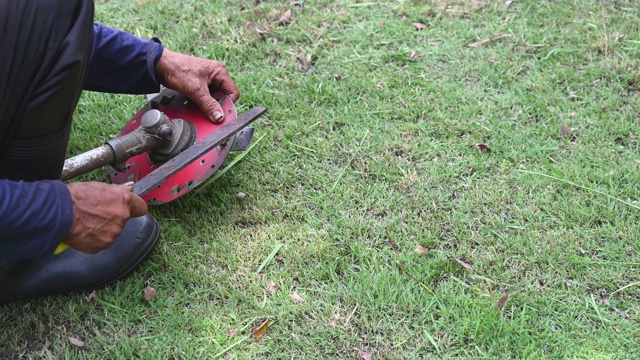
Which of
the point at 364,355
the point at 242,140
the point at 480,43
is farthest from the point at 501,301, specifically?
the point at 480,43

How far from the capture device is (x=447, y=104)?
3.09 metres

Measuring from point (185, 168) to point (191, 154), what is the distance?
0.54 feet

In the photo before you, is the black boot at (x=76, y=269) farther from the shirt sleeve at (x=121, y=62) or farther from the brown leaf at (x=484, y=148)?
the brown leaf at (x=484, y=148)

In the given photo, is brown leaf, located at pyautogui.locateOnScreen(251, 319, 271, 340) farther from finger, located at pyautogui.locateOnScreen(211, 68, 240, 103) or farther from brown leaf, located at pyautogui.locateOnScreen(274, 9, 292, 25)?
brown leaf, located at pyautogui.locateOnScreen(274, 9, 292, 25)

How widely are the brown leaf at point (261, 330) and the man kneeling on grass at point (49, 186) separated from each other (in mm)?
522

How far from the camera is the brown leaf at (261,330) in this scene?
7.35ft

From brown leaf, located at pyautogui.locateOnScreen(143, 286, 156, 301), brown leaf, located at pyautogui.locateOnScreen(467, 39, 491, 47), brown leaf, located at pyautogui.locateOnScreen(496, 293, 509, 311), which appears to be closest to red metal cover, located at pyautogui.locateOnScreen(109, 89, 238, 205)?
brown leaf, located at pyautogui.locateOnScreen(143, 286, 156, 301)

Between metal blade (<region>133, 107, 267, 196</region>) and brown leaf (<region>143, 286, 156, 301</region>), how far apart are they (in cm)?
38

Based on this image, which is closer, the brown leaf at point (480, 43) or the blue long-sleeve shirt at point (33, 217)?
the blue long-sleeve shirt at point (33, 217)

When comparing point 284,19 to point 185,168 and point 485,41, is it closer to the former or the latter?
point 485,41

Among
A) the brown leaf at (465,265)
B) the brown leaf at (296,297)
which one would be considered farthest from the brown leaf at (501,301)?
the brown leaf at (296,297)

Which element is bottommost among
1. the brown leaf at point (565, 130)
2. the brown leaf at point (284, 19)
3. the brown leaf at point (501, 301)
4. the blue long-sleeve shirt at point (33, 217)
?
the brown leaf at point (501, 301)

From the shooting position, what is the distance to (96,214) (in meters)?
1.93

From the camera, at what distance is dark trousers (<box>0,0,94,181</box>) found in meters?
1.92
